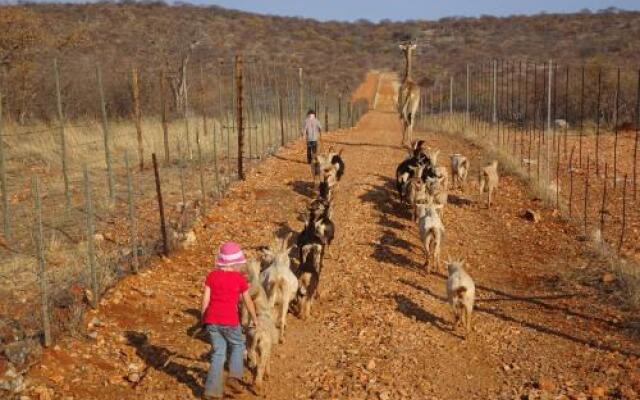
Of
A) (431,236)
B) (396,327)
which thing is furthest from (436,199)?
(396,327)

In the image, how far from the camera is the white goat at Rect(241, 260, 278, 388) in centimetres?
717

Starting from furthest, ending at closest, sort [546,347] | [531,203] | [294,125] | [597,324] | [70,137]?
1. [294,125]
2. [70,137]
3. [531,203]
4. [597,324]
5. [546,347]

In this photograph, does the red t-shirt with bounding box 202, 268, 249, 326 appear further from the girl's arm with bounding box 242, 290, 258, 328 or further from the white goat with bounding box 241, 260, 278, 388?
the white goat with bounding box 241, 260, 278, 388

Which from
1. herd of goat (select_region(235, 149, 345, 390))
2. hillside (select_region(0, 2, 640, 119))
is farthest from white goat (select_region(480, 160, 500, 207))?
hillside (select_region(0, 2, 640, 119))

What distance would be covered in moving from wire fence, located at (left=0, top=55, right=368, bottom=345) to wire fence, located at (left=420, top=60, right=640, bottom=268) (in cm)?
759

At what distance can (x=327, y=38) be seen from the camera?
95188 millimetres

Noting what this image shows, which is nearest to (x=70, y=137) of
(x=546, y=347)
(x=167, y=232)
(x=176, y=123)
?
(x=176, y=123)

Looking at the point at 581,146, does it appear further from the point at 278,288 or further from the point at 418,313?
the point at 278,288

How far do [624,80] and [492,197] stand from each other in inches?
973

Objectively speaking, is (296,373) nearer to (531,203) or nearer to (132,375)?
(132,375)

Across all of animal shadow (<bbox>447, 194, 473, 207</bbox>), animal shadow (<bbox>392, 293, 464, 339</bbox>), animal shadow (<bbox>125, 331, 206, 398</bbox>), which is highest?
animal shadow (<bbox>447, 194, 473, 207</bbox>)

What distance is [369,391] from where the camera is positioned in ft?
23.8

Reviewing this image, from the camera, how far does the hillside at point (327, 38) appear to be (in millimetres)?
49688

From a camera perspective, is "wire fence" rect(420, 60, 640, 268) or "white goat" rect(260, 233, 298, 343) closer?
"white goat" rect(260, 233, 298, 343)
